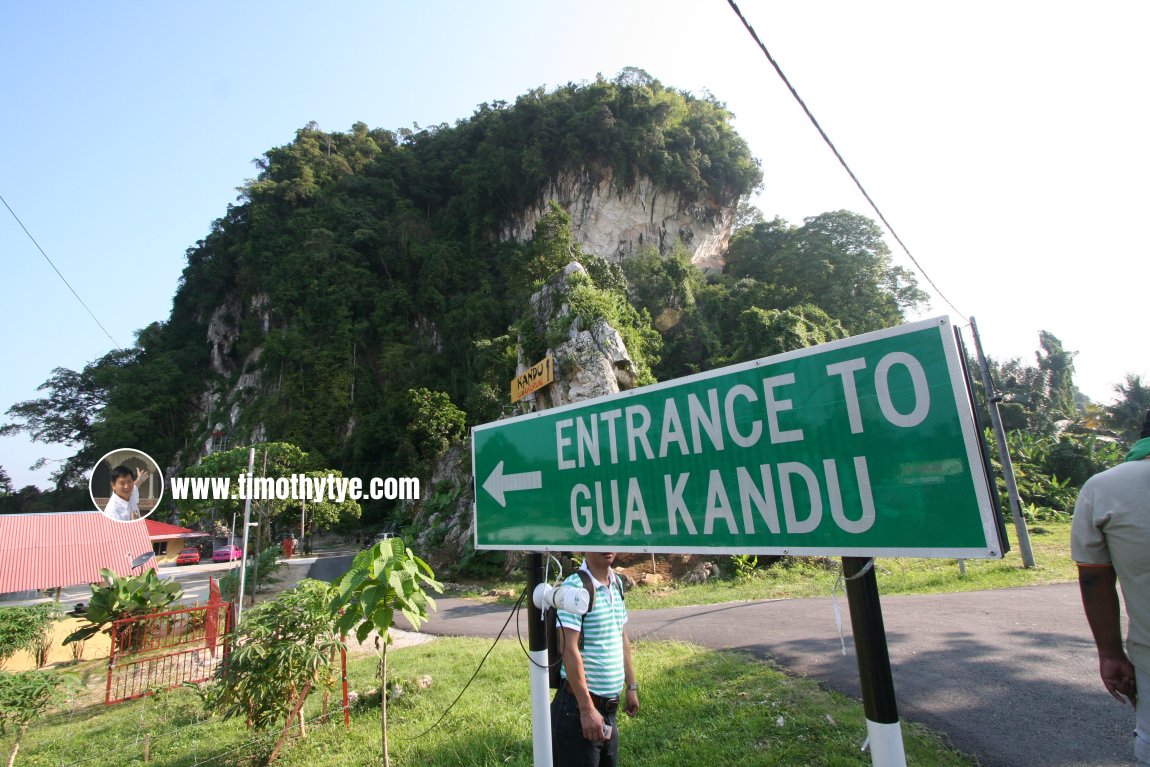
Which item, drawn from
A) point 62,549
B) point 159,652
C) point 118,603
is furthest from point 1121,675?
point 62,549

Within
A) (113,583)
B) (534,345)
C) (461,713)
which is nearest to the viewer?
(461,713)

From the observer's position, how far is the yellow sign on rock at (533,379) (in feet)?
60.8

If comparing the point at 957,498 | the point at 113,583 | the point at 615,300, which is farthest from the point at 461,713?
the point at 615,300

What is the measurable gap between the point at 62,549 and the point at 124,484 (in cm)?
1036

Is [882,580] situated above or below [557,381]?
below

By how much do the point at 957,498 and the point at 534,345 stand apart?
65.1ft

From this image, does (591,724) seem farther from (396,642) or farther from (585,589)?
(396,642)

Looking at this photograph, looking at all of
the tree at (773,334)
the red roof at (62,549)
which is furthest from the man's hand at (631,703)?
the tree at (773,334)

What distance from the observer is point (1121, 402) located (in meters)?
26.5

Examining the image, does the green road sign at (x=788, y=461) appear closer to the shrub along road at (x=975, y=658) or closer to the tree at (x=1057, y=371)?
the shrub along road at (x=975, y=658)

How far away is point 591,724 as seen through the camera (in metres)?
2.26

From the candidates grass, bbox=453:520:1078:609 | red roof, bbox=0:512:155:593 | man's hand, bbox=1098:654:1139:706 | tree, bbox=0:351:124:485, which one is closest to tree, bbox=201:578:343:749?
man's hand, bbox=1098:654:1139:706

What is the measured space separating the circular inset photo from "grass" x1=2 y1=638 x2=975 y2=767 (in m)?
2.67

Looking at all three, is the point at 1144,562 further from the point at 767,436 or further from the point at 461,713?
the point at 461,713
